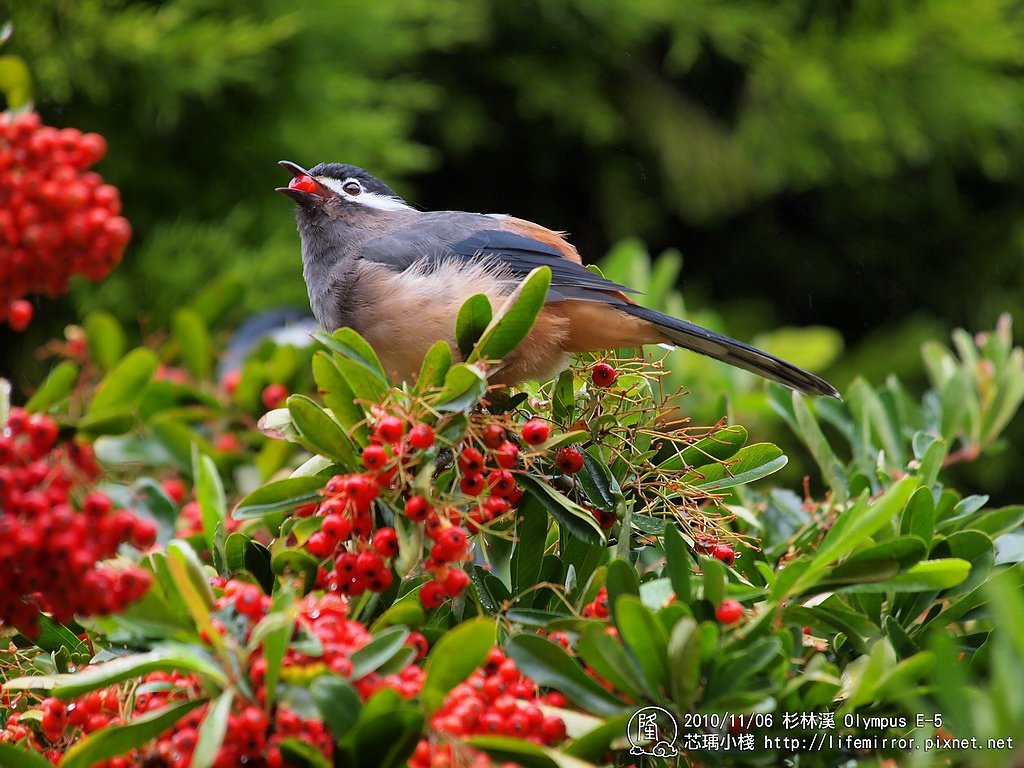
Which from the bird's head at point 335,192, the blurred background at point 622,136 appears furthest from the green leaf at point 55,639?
the blurred background at point 622,136

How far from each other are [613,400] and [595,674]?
0.61 metres

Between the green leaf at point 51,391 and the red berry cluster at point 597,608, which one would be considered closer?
the red berry cluster at point 597,608

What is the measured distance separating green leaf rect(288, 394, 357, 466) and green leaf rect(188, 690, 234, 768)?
508 millimetres

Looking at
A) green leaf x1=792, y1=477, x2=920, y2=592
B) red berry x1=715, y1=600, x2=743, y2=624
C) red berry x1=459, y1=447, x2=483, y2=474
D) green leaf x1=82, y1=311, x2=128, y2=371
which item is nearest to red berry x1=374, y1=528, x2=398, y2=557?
red berry x1=459, y1=447, x2=483, y2=474

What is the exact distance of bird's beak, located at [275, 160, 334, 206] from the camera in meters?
3.19

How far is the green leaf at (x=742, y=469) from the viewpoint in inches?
76.8

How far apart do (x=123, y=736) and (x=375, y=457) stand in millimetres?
504

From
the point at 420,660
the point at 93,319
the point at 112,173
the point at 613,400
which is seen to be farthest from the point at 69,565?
the point at 112,173

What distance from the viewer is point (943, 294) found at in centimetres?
689

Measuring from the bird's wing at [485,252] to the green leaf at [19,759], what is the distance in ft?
5.39

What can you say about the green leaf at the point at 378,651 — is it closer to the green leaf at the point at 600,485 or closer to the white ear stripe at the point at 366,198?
the green leaf at the point at 600,485

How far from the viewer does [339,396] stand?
5.80 feet

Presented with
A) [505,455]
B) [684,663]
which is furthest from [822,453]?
[684,663]

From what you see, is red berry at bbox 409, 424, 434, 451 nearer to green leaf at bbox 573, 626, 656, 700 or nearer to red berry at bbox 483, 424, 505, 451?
red berry at bbox 483, 424, 505, 451
